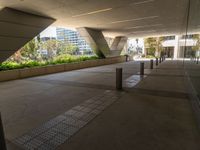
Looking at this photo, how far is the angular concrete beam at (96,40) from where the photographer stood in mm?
14136

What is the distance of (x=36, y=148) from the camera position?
7.79 feet

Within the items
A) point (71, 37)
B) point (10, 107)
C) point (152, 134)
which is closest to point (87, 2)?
point (10, 107)

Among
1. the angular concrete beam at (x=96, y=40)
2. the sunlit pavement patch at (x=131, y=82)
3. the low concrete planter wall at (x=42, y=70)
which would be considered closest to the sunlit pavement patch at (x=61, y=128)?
the sunlit pavement patch at (x=131, y=82)

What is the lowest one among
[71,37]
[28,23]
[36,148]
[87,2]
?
[36,148]

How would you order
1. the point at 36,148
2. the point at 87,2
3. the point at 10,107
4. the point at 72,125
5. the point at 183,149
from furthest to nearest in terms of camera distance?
the point at 87,2 < the point at 10,107 < the point at 72,125 < the point at 36,148 < the point at 183,149

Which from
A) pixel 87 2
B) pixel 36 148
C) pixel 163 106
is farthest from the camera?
pixel 87 2

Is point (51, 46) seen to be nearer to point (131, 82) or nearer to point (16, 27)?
point (16, 27)

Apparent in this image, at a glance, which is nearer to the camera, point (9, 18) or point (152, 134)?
point (152, 134)

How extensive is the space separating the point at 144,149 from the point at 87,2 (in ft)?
22.7

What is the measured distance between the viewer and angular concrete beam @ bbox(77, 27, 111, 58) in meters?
14.1

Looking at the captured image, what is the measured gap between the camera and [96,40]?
605 inches

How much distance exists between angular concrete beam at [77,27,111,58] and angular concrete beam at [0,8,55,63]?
520 cm

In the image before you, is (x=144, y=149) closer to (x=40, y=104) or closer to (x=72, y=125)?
(x=72, y=125)

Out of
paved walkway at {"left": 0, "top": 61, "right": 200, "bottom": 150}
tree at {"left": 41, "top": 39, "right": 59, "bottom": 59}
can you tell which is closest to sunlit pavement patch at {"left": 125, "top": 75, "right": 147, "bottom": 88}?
paved walkway at {"left": 0, "top": 61, "right": 200, "bottom": 150}
